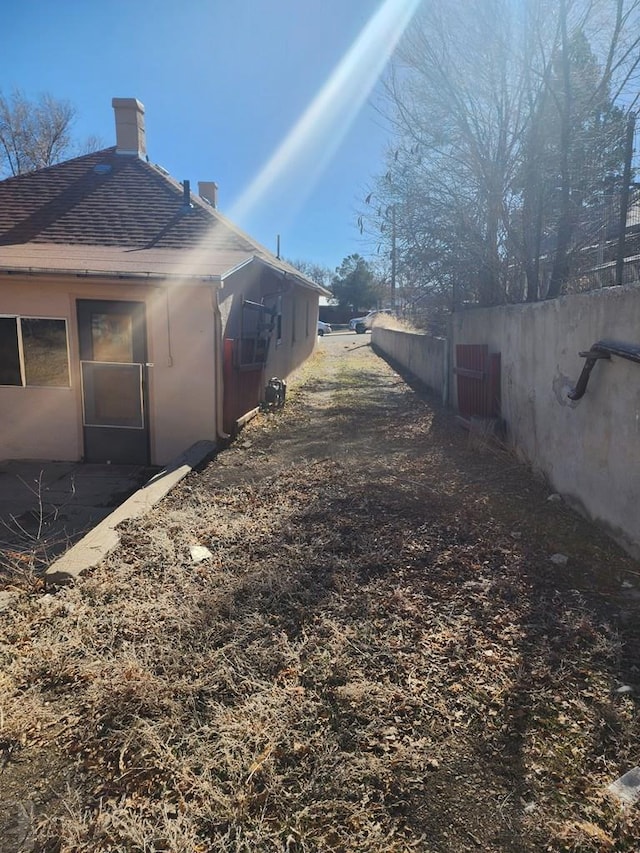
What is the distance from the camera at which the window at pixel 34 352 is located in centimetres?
682

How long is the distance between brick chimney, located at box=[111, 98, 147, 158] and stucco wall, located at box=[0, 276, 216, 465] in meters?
→ 5.04

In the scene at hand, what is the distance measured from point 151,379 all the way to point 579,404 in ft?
16.9

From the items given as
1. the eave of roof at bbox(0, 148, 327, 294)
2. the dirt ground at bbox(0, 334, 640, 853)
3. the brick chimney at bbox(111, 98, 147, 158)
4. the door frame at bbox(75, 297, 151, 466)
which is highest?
the brick chimney at bbox(111, 98, 147, 158)

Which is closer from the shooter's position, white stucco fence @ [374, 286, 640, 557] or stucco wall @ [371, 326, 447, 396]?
white stucco fence @ [374, 286, 640, 557]

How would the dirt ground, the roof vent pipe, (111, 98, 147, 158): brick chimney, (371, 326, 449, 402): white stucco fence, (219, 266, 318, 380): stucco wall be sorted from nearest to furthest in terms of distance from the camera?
the dirt ground → (219, 266, 318, 380): stucco wall → the roof vent pipe → (111, 98, 147, 158): brick chimney → (371, 326, 449, 402): white stucco fence

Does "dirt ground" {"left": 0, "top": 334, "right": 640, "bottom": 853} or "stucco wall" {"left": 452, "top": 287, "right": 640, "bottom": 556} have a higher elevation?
"stucco wall" {"left": 452, "top": 287, "right": 640, "bottom": 556}

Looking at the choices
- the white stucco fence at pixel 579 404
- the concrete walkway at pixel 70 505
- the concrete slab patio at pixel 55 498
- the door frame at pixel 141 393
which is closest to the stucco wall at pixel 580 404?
the white stucco fence at pixel 579 404

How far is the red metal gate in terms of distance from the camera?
734cm

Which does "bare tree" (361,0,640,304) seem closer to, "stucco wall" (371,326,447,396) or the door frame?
"stucco wall" (371,326,447,396)

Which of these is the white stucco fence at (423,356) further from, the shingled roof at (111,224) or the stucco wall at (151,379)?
the stucco wall at (151,379)

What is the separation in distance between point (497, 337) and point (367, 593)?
510cm

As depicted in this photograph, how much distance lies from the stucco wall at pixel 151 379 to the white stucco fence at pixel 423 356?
5550 mm

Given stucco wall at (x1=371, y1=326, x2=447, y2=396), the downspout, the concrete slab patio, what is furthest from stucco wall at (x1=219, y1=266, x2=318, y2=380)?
stucco wall at (x1=371, y1=326, x2=447, y2=396)

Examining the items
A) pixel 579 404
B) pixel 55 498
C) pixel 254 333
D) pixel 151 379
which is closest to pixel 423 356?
pixel 254 333
